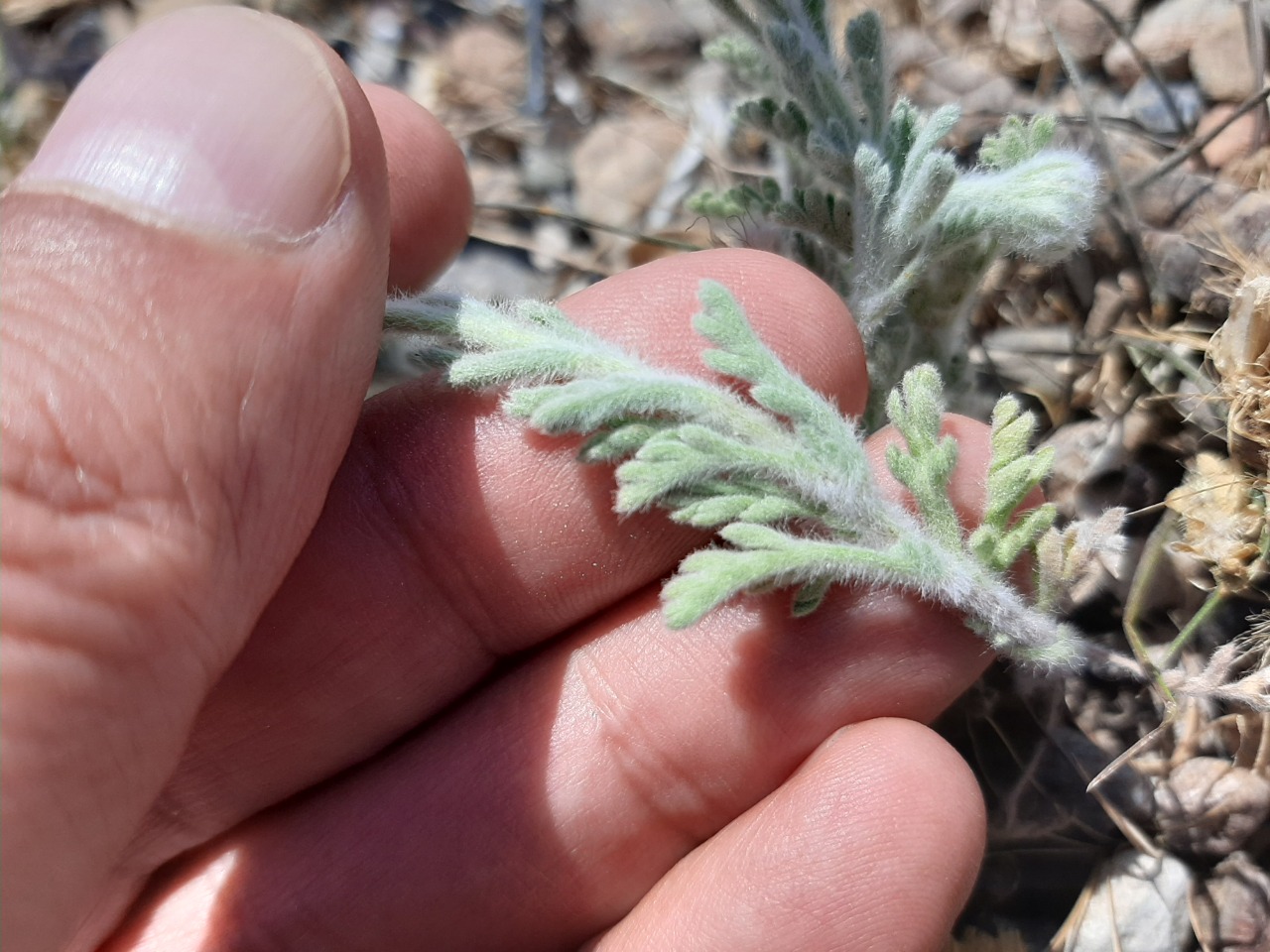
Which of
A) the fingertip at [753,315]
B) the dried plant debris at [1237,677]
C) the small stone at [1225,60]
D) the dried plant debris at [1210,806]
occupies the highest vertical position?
the small stone at [1225,60]

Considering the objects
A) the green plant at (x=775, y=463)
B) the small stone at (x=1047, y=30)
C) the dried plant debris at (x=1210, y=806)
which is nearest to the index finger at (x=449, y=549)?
the green plant at (x=775, y=463)

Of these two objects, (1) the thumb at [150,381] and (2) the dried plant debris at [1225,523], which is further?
(2) the dried plant debris at [1225,523]

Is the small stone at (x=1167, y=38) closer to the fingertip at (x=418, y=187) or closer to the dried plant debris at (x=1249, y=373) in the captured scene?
the dried plant debris at (x=1249, y=373)

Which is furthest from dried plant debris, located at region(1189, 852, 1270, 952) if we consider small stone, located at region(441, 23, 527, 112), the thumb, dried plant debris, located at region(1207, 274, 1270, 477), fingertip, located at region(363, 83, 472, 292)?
small stone, located at region(441, 23, 527, 112)

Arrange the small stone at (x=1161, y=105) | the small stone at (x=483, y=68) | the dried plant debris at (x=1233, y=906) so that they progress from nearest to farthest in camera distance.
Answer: the dried plant debris at (x=1233, y=906), the small stone at (x=1161, y=105), the small stone at (x=483, y=68)

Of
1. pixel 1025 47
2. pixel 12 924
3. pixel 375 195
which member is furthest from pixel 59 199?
pixel 1025 47

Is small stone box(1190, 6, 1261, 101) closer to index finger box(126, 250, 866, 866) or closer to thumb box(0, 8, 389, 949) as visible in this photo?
index finger box(126, 250, 866, 866)

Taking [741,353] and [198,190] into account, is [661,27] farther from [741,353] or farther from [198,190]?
[198,190]
